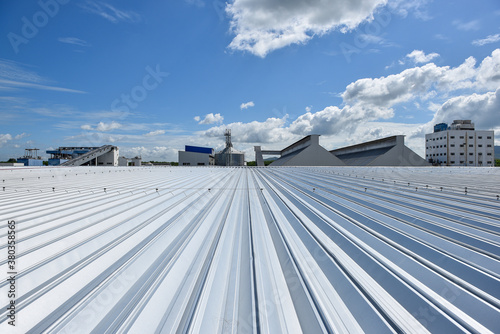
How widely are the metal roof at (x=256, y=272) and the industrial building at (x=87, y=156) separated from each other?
37.6 m

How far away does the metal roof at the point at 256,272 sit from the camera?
165cm

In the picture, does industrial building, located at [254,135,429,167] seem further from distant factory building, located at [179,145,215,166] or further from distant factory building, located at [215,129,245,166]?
distant factory building, located at [179,145,215,166]

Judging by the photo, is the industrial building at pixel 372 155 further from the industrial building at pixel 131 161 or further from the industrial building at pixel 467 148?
the industrial building at pixel 131 161

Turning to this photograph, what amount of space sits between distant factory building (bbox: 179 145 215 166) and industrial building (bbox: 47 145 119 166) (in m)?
12.0

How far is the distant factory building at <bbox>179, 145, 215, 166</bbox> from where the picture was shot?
49469 mm

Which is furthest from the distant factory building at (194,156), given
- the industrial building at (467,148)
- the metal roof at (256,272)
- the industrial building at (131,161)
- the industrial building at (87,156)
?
the industrial building at (467,148)

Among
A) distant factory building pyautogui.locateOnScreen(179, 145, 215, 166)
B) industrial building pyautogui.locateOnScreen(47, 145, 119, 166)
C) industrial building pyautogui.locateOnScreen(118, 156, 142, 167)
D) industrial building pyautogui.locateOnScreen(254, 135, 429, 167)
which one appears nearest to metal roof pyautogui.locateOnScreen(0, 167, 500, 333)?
industrial building pyautogui.locateOnScreen(254, 135, 429, 167)

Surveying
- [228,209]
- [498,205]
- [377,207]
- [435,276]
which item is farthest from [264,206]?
[498,205]

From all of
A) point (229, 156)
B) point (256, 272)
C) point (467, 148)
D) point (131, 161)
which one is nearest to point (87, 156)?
point (131, 161)

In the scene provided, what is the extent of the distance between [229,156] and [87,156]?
25345 mm

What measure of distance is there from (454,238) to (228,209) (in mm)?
3334

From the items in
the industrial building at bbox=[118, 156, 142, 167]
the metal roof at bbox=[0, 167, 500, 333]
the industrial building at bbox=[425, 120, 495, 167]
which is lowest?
the metal roof at bbox=[0, 167, 500, 333]

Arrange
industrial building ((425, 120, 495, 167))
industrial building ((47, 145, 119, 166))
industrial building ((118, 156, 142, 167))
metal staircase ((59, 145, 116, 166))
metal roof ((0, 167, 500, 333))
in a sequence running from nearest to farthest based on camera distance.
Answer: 1. metal roof ((0, 167, 500, 333))
2. metal staircase ((59, 145, 116, 166))
3. industrial building ((47, 145, 119, 166))
4. industrial building ((118, 156, 142, 167))
5. industrial building ((425, 120, 495, 167))

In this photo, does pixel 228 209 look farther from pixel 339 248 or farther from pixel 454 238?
pixel 454 238
